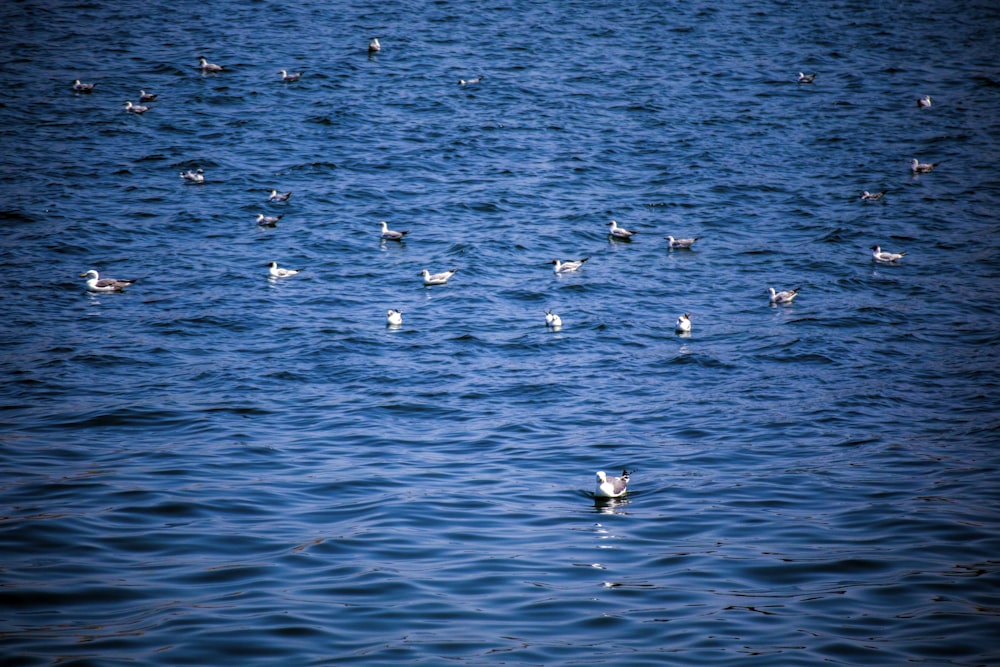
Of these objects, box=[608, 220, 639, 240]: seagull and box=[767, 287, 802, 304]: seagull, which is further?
box=[608, 220, 639, 240]: seagull

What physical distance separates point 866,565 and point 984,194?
2507 cm

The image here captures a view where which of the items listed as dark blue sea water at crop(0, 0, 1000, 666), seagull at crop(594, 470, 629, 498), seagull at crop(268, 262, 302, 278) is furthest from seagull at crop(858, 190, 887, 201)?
seagull at crop(594, 470, 629, 498)

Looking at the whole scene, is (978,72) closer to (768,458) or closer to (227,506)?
(768,458)

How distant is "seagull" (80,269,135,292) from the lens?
2327 centimetres

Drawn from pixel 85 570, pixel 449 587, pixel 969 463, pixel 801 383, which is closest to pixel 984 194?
pixel 801 383

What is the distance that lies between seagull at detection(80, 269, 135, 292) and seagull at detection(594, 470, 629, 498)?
15284mm

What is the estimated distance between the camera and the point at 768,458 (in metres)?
14.2

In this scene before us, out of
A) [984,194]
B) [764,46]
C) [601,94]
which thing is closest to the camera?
[984,194]

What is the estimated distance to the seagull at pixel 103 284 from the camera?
23.3 meters

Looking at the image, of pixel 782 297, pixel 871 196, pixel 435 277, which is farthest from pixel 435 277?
pixel 871 196

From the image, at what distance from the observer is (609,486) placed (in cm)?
1261

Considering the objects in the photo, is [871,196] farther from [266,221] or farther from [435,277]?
[266,221]

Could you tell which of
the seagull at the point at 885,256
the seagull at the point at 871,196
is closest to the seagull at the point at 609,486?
the seagull at the point at 885,256

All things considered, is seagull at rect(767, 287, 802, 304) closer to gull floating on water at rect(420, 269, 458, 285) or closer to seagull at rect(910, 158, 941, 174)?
gull floating on water at rect(420, 269, 458, 285)
